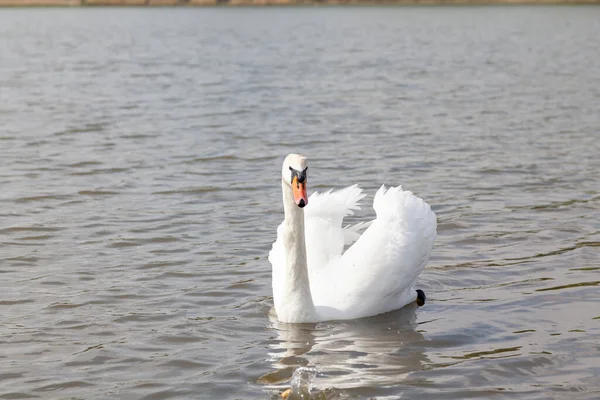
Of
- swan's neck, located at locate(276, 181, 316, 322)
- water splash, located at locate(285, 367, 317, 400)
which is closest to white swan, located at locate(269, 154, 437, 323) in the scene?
swan's neck, located at locate(276, 181, 316, 322)

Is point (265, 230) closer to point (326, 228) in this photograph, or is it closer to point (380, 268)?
point (326, 228)

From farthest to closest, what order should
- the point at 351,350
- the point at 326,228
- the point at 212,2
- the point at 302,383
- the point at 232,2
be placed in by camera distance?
1. the point at 212,2
2. the point at 232,2
3. the point at 326,228
4. the point at 351,350
5. the point at 302,383

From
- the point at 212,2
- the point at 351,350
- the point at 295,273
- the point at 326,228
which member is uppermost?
the point at 212,2

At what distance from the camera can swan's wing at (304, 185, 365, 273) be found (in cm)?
828

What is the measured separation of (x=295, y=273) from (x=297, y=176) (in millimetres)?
869

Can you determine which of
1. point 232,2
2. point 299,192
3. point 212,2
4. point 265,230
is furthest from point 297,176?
point 212,2

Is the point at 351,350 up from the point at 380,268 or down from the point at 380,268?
down

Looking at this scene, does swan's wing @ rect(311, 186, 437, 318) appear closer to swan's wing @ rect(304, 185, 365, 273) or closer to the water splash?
swan's wing @ rect(304, 185, 365, 273)

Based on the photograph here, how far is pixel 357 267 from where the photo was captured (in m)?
7.61

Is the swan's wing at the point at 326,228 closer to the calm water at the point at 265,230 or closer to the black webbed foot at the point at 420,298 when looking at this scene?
the calm water at the point at 265,230

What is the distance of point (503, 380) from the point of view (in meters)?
6.52

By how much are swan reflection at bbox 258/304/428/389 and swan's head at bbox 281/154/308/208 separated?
1063mm

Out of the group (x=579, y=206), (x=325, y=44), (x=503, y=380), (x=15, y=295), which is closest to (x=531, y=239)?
(x=579, y=206)

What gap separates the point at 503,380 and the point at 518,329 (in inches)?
40.6
